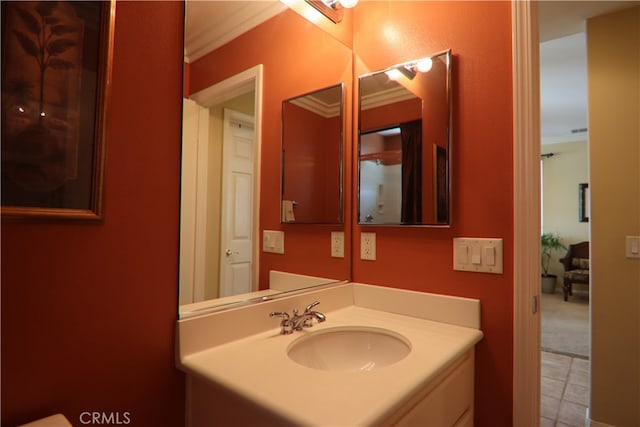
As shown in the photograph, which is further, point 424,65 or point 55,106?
point 424,65

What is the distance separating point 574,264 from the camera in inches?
209

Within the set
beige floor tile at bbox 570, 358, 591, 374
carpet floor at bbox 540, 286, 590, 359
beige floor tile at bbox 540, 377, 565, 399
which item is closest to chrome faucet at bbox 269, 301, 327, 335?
carpet floor at bbox 540, 286, 590, 359

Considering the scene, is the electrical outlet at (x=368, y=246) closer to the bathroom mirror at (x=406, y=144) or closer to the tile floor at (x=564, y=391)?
the bathroom mirror at (x=406, y=144)

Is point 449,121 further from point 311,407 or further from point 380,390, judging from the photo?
point 311,407

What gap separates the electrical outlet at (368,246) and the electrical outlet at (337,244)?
0.10 metres

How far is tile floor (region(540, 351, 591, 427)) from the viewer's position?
79.4 inches

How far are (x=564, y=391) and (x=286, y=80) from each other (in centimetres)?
283

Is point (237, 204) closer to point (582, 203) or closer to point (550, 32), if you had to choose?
point (550, 32)

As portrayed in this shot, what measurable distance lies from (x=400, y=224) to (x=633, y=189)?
1496 millimetres

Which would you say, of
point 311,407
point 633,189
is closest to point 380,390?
point 311,407

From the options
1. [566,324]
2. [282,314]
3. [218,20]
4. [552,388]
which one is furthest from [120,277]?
[566,324]

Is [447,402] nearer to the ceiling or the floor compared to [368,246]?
nearer to the floor

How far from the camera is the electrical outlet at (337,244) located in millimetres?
1591

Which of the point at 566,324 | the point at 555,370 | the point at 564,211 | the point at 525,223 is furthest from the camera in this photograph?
the point at 564,211
